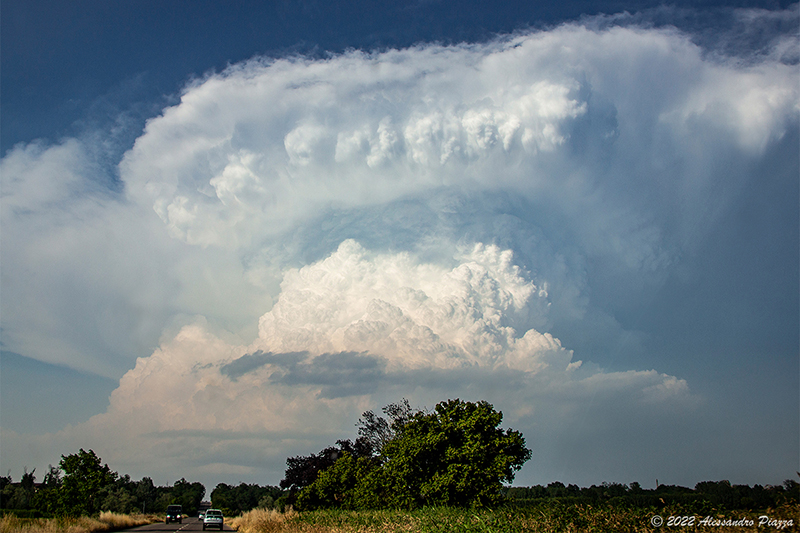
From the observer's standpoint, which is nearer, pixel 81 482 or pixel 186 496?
pixel 81 482

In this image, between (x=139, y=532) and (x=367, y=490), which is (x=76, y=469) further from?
(x=367, y=490)

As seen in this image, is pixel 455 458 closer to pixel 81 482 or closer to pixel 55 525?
pixel 55 525

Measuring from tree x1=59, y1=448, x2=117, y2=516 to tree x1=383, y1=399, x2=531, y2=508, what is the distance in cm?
2371

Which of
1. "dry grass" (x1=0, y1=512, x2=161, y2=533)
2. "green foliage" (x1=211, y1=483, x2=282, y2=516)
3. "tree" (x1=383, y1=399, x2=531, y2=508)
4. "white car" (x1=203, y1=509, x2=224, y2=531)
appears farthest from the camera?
"green foliage" (x1=211, y1=483, x2=282, y2=516)

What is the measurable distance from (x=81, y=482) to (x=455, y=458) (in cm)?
2941

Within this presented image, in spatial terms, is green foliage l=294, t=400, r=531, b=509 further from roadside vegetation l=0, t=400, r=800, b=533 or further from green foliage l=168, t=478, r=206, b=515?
green foliage l=168, t=478, r=206, b=515

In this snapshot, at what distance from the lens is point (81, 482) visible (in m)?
38.1

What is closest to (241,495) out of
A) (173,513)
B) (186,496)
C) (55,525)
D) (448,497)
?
(186,496)

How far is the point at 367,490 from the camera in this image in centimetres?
4269

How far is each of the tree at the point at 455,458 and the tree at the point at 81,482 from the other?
933 inches

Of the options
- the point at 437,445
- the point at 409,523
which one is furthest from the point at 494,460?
the point at 409,523

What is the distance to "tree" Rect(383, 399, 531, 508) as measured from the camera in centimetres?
2888

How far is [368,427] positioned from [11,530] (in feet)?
151

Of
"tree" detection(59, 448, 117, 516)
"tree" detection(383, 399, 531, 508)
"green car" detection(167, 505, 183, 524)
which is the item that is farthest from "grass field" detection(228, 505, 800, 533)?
"green car" detection(167, 505, 183, 524)
